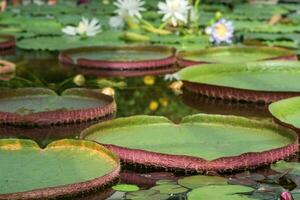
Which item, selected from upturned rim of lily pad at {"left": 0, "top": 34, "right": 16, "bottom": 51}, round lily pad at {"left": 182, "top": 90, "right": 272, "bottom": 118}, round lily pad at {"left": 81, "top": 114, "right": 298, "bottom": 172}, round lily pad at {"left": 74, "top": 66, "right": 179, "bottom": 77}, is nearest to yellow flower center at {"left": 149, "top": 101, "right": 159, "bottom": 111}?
round lily pad at {"left": 182, "top": 90, "right": 272, "bottom": 118}

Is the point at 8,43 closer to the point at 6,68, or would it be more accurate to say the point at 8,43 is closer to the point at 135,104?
the point at 6,68

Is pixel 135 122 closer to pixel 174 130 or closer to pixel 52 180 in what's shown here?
pixel 174 130

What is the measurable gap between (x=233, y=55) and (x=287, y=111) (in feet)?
5.66

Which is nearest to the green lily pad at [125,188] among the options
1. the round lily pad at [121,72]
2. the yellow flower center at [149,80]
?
the yellow flower center at [149,80]

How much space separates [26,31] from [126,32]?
40.3 inches

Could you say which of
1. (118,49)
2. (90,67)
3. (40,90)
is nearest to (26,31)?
(118,49)

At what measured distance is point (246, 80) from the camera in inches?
127

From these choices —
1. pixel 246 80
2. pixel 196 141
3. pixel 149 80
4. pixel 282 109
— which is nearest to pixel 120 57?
pixel 149 80

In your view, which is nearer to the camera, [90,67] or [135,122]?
[135,122]

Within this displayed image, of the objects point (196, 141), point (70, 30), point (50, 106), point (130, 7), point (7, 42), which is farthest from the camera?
point (70, 30)

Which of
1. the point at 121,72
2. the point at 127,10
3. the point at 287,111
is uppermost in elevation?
the point at 127,10

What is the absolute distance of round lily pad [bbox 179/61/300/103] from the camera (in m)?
2.93

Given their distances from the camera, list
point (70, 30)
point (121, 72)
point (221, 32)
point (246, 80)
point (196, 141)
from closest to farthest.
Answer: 1. point (196, 141)
2. point (246, 80)
3. point (121, 72)
4. point (221, 32)
5. point (70, 30)

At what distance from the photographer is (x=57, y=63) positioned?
4.20 meters
